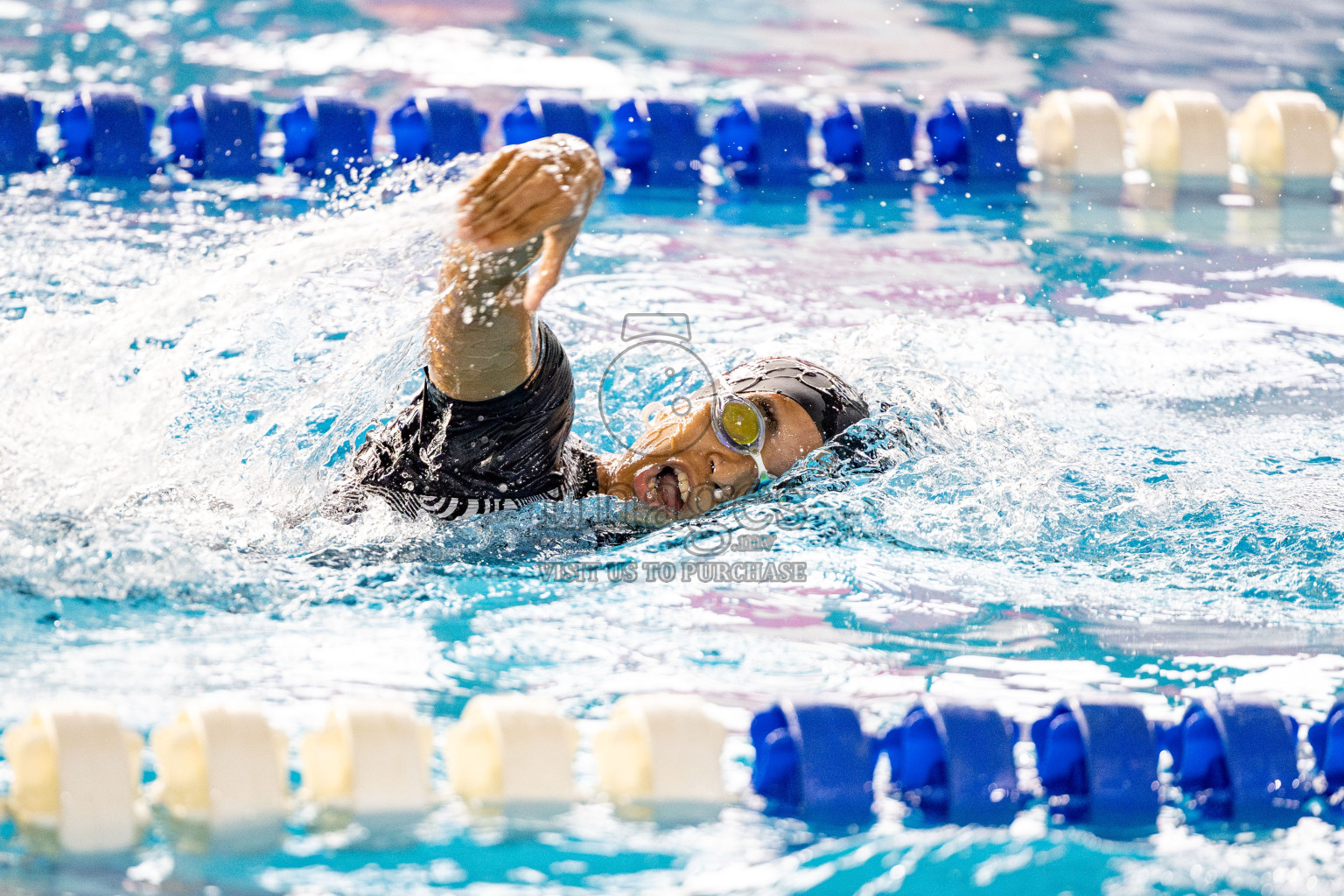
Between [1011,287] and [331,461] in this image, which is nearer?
[331,461]

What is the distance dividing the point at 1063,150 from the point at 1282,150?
2.54 feet

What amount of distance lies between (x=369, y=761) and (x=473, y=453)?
2.15ft

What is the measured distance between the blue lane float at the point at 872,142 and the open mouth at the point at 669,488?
258 centimetres

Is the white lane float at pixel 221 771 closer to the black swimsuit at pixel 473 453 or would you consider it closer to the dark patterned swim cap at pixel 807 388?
the black swimsuit at pixel 473 453

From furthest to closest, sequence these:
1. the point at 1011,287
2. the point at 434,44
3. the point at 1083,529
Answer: the point at 434,44 < the point at 1011,287 < the point at 1083,529

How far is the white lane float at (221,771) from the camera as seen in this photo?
174 cm

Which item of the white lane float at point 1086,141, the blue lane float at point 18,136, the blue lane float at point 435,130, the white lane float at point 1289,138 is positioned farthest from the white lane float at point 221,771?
the white lane float at point 1289,138

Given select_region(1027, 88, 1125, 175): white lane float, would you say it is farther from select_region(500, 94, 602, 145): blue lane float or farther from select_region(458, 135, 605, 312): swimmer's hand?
select_region(458, 135, 605, 312): swimmer's hand

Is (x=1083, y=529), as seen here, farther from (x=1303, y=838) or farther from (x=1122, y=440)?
(x=1303, y=838)

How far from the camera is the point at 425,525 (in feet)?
7.97

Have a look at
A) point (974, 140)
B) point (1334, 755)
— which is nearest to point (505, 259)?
point (1334, 755)

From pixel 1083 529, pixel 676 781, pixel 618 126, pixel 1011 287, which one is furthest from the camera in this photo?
pixel 618 126

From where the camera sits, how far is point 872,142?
4.95m

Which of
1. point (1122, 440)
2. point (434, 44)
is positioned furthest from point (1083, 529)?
point (434, 44)
